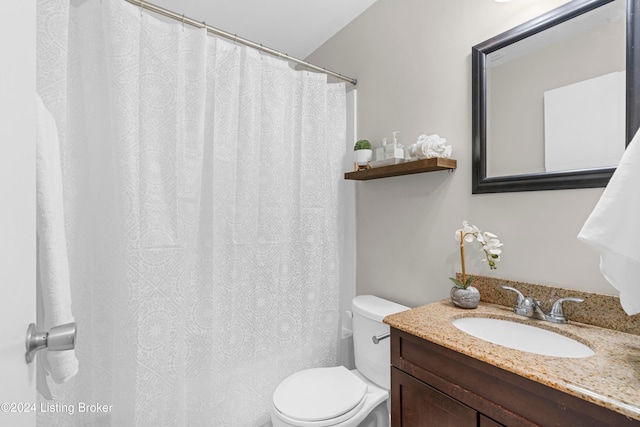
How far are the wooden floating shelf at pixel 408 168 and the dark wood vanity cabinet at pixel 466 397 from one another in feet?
2.46

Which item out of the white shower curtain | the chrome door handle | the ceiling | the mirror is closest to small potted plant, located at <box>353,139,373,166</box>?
the white shower curtain

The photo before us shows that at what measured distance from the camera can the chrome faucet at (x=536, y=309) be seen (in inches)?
39.4

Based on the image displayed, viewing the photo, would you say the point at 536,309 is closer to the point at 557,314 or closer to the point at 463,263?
the point at 557,314

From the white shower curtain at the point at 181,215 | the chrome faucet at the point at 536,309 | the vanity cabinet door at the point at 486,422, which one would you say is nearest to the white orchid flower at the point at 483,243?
the chrome faucet at the point at 536,309

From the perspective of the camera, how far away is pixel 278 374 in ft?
5.30

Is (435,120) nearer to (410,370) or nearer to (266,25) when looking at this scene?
(410,370)

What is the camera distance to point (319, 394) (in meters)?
1.32

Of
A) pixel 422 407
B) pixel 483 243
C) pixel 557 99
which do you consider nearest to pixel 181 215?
pixel 422 407

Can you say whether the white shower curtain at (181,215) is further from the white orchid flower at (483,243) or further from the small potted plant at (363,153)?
the white orchid flower at (483,243)

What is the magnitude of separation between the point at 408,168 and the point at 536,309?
0.78 metres

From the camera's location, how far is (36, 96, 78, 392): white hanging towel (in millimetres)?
668

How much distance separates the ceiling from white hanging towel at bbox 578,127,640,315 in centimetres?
170

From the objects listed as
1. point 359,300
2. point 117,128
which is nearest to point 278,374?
point 359,300

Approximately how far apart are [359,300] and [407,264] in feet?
1.13
